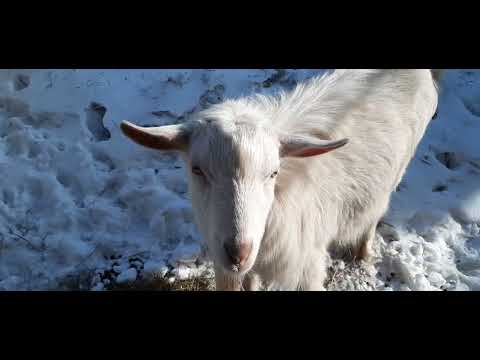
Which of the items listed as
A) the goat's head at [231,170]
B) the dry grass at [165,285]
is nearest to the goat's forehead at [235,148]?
the goat's head at [231,170]

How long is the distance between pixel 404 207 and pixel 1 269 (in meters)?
3.78

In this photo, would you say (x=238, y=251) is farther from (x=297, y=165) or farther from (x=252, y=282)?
(x=252, y=282)

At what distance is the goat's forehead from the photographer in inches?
80.8

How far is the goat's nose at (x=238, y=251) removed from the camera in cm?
195

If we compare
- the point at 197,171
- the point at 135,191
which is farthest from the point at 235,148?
the point at 135,191

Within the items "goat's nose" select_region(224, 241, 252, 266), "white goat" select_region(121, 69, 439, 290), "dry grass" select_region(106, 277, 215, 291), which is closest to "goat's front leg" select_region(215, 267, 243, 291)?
"white goat" select_region(121, 69, 439, 290)

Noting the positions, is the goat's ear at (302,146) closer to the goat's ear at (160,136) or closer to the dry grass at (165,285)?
the goat's ear at (160,136)

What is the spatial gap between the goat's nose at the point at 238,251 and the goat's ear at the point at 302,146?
25.2 inches

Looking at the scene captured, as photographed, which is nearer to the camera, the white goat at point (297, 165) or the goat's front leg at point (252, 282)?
the white goat at point (297, 165)

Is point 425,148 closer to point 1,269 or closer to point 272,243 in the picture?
point 272,243

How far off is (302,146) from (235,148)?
0.44 meters

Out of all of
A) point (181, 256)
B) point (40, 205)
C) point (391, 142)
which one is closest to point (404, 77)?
point (391, 142)

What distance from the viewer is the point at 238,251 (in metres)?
1.95

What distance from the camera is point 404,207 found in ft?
13.6
